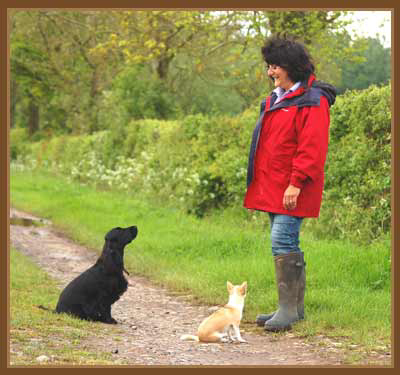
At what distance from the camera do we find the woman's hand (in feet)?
20.8

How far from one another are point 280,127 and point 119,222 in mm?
8403

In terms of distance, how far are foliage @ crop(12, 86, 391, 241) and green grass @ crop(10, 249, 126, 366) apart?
179 inches

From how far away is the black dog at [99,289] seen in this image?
734cm

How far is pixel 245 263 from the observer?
31.0 ft

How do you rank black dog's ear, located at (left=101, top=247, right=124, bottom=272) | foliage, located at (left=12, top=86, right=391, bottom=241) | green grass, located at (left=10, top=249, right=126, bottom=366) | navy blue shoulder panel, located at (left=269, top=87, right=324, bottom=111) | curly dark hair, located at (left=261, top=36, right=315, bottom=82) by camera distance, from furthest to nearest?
foliage, located at (left=12, top=86, right=391, bottom=241)
black dog's ear, located at (left=101, top=247, right=124, bottom=272)
curly dark hair, located at (left=261, top=36, right=315, bottom=82)
navy blue shoulder panel, located at (left=269, top=87, right=324, bottom=111)
green grass, located at (left=10, top=249, right=126, bottom=366)

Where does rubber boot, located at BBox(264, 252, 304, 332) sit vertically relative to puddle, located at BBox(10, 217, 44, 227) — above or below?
above

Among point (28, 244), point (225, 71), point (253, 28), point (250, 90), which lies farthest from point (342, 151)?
point (225, 71)

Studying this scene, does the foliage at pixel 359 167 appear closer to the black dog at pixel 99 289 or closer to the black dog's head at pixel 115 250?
the black dog's head at pixel 115 250

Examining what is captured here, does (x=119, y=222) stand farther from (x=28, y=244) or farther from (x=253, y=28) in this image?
(x=253, y=28)

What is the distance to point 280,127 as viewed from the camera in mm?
6477

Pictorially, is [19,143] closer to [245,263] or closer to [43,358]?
[245,263]

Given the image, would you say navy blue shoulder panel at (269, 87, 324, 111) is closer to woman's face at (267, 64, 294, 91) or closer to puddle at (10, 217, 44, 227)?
woman's face at (267, 64, 294, 91)

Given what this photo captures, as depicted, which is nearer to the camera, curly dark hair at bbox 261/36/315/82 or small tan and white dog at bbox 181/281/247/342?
small tan and white dog at bbox 181/281/247/342

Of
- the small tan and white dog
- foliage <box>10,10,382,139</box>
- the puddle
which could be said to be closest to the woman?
the small tan and white dog
